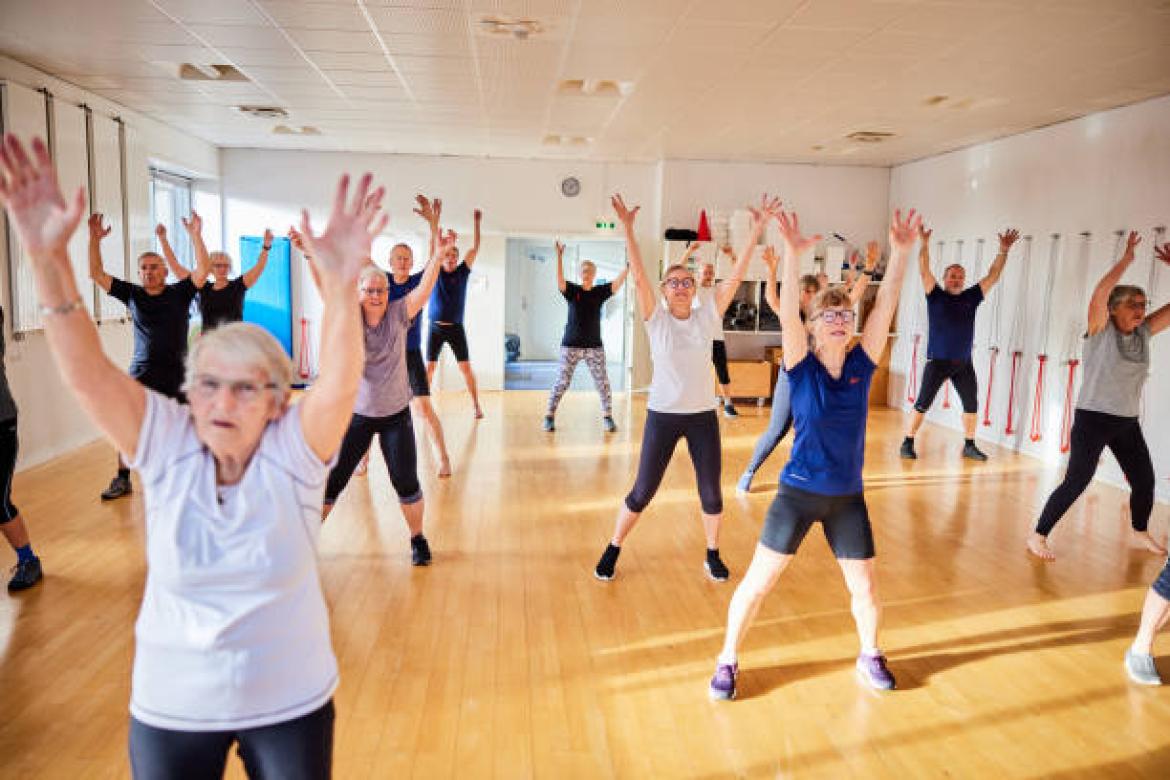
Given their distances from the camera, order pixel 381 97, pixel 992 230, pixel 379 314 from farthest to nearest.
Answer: pixel 992 230
pixel 381 97
pixel 379 314

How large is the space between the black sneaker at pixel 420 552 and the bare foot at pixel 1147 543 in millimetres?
4203

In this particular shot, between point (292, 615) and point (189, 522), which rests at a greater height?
point (189, 522)

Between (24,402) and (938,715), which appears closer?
(938,715)

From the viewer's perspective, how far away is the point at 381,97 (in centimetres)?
720

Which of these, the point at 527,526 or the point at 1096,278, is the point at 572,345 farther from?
the point at 1096,278

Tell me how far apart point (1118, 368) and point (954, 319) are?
2.74 metres

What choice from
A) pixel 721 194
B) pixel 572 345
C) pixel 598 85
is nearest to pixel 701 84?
pixel 598 85

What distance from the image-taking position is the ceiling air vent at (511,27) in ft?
16.0

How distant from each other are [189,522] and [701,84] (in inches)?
227

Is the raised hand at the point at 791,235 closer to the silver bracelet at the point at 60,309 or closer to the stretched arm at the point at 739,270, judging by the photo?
the stretched arm at the point at 739,270

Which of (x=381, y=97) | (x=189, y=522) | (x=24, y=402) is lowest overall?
(x=24, y=402)

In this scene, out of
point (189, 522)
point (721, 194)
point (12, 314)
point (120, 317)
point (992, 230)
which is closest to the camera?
point (189, 522)

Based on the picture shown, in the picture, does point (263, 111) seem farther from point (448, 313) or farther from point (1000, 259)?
point (1000, 259)

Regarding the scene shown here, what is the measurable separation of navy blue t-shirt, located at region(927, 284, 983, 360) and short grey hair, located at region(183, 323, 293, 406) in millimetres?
6607
